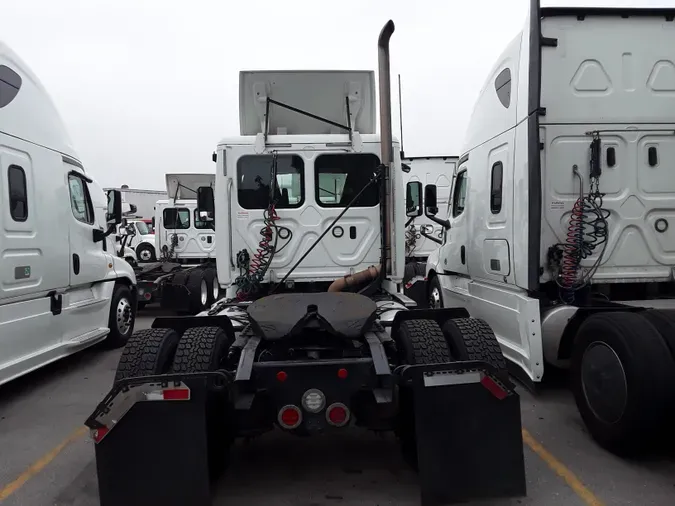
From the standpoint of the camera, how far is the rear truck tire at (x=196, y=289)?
34.0 ft

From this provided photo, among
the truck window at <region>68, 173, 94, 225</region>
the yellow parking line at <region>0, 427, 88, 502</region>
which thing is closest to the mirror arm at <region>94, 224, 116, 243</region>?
the truck window at <region>68, 173, 94, 225</region>

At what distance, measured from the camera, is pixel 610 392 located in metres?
3.79

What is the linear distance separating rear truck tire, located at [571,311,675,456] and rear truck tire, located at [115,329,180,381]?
317 centimetres

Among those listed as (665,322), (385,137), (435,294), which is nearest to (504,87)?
(385,137)

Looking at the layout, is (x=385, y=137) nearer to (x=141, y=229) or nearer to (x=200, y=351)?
(x=200, y=351)

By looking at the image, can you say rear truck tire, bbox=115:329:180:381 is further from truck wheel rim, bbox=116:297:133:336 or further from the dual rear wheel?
truck wheel rim, bbox=116:297:133:336

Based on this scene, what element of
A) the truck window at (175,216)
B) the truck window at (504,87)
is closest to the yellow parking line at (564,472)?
the truck window at (504,87)

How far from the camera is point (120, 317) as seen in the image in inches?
309

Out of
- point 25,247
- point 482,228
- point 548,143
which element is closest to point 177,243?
point 25,247

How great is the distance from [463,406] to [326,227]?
2923 millimetres

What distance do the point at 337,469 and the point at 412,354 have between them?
1012 mm

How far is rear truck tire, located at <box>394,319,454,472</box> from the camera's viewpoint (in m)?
3.17

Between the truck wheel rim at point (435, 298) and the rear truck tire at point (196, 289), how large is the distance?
4731 millimetres

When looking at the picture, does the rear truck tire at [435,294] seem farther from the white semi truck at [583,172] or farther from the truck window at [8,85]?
the truck window at [8,85]
